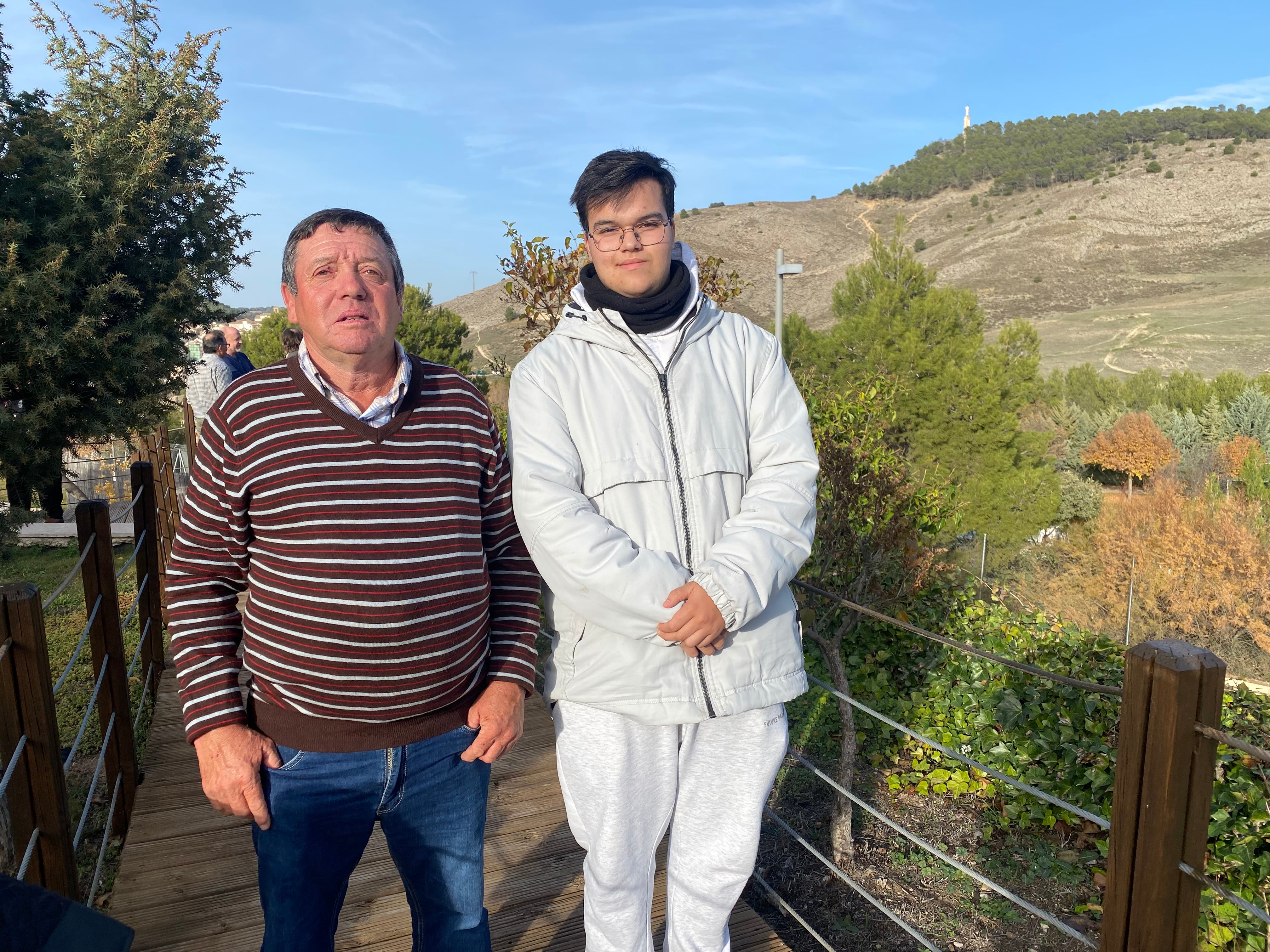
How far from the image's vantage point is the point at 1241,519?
13.4 m

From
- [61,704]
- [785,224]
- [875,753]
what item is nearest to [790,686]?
[875,753]

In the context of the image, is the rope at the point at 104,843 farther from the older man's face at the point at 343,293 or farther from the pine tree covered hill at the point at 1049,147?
the pine tree covered hill at the point at 1049,147

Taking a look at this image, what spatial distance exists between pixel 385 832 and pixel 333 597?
17.8 inches

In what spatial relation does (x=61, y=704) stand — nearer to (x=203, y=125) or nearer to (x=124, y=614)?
(x=124, y=614)

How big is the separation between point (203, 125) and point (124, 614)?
4.23 meters

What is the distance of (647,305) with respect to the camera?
1.63 m

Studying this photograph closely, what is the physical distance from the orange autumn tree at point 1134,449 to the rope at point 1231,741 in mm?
21441

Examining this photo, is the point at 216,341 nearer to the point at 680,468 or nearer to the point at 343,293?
the point at 343,293

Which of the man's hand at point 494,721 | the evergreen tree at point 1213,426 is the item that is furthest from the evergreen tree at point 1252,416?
the man's hand at point 494,721

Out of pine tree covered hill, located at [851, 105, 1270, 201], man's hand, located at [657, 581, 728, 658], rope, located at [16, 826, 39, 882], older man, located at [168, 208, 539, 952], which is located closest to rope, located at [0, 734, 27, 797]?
rope, located at [16, 826, 39, 882]

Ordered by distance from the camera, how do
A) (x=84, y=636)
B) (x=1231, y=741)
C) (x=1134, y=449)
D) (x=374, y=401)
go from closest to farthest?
(x=1231, y=741) → (x=374, y=401) → (x=84, y=636) → (x=1134, y=449)

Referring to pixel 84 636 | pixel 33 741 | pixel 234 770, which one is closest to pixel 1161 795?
pixel 234 770

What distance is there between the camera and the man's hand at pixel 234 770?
1.39m

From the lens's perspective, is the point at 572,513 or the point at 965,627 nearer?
the point at 572,513
